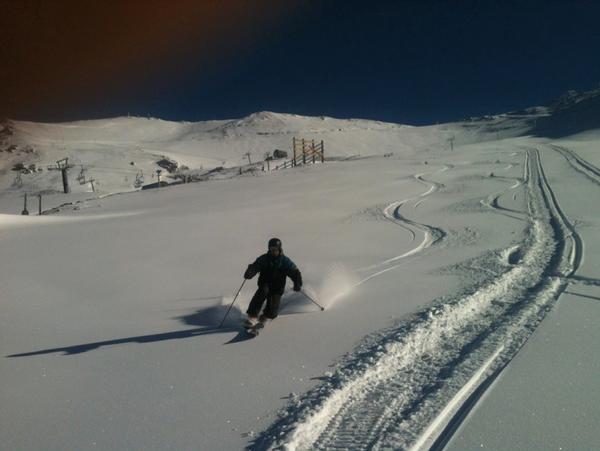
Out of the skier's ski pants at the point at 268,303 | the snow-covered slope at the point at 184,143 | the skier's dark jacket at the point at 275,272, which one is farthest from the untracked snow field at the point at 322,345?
the snow-covered slope at the point at 184,143

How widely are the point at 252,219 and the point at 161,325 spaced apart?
415 inches

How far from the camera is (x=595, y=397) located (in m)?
3.57

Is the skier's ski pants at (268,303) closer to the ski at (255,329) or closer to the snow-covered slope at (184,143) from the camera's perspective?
the ski at (255,329)

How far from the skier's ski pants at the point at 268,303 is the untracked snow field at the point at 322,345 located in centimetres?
17

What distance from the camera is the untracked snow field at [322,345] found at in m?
3.39

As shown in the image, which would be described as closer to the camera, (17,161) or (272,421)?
(272,421)

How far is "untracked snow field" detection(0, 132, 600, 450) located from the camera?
3.39 metres

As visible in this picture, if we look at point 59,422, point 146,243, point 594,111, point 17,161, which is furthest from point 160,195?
point 594,111

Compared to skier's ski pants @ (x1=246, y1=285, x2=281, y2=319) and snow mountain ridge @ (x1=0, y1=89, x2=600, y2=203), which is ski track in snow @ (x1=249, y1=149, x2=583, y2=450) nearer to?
skier's ski pants @ (x1=246, y1=285, x2=281, y2=319)

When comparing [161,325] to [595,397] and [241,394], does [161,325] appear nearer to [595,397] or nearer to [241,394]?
[241,394]

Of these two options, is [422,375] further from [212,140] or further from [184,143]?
[212,140]

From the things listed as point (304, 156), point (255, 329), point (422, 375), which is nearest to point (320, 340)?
point (255, 329)

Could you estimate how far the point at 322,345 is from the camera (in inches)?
195

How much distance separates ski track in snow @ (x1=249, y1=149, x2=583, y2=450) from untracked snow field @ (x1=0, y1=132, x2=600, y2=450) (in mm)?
18
